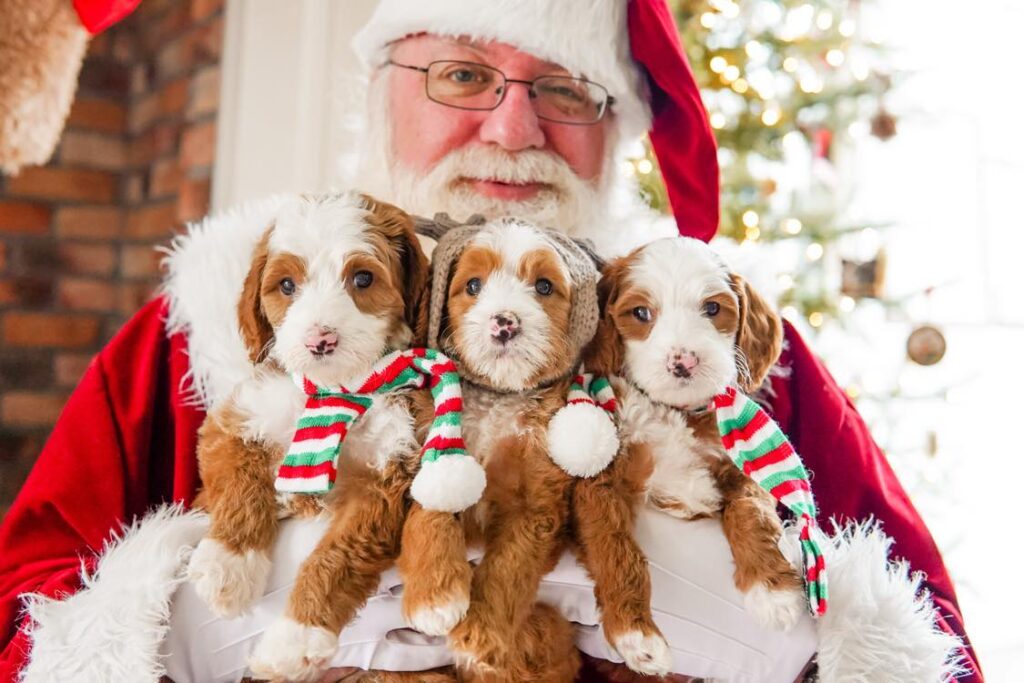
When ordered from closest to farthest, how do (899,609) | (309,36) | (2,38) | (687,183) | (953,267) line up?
(899,609)
(687,183)
(2,38)
(309,36)
(953,267)

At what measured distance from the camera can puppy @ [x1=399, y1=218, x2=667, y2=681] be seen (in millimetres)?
705

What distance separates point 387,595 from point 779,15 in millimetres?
2235

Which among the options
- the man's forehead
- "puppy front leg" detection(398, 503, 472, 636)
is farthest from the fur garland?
the man's forehead

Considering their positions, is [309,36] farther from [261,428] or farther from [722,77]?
[261,428]

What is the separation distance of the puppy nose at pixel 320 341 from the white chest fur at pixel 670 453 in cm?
27

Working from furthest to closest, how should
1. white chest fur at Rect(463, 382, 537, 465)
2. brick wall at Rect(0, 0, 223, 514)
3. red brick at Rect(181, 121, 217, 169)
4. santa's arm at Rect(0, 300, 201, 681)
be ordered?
brick wall at Rect(0, 0, 223, 514) < red brick at Rect(181, 121, 217, 169) < santa's arm at Rect(0, 300, 201, 681) < white chest fur at Rect(463, 382, 537, 465)

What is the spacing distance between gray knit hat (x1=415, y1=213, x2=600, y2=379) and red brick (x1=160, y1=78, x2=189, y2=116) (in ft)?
6.11

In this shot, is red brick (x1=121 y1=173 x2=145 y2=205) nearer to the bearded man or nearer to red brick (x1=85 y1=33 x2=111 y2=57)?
red brick (x1=85 y1=33 x2=111 y2=57)

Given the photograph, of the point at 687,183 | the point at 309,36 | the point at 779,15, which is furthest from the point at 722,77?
the point at 687,183

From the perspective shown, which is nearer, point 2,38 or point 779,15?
point 2,38

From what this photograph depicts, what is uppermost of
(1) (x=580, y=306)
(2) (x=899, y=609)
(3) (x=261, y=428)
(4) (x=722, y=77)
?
(4) (x=722, y=77)

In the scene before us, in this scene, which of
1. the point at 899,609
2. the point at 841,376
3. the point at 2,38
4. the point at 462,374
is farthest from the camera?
the point at 841,376

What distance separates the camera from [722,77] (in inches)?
95.7

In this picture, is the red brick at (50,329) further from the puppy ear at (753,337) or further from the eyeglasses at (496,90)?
the puppy ear at (753,337)
